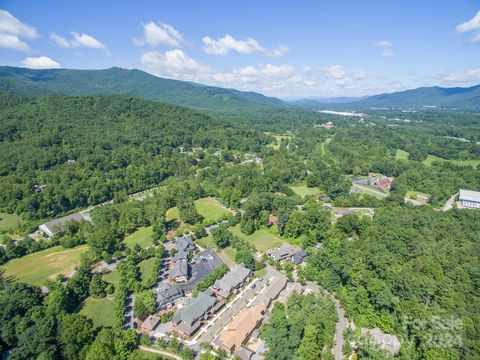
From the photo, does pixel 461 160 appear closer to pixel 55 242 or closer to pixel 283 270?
pixel 283 270

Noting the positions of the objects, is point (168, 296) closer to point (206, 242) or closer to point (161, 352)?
point (161, 352)

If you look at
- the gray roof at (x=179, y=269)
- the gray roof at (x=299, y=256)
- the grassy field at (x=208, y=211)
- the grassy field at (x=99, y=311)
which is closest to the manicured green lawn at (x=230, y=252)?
the gray roof at (x=179, y=269)

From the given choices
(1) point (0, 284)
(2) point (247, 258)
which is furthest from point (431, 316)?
(1) point (0, 284)

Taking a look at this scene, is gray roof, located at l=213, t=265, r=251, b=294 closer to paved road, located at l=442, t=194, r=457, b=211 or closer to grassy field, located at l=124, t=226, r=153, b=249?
grassy field, located at l=124, t=226, r=153, b=249

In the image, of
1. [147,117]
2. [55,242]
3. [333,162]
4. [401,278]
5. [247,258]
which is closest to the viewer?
[401,278]

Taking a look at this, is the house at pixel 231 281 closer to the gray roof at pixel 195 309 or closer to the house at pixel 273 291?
the gray roof at pixel 195 309
